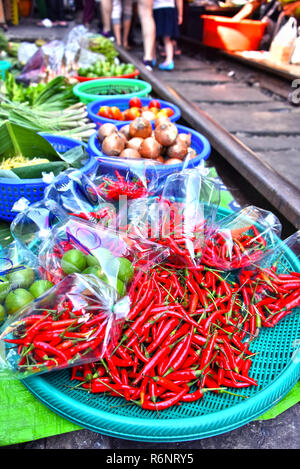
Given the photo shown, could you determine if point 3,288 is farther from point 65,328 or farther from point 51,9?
point 51,9

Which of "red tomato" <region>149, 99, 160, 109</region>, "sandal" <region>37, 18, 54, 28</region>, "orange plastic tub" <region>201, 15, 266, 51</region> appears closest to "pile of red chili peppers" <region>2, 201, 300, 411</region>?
"red tomato" <region>149, 99, 160, 109</region>

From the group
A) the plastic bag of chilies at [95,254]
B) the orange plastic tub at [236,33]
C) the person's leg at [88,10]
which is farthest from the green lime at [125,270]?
the person's leg at [88,10]

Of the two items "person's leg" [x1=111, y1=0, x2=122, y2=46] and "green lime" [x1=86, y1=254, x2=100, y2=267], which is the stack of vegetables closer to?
"green lime" [x1=86, y1=254, x2=100, y2=267]

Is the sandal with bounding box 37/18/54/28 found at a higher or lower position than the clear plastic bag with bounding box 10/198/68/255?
higher

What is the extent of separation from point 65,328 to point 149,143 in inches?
66.1

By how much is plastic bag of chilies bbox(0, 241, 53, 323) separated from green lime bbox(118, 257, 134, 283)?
309 millimetres

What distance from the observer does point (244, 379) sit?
1383mm

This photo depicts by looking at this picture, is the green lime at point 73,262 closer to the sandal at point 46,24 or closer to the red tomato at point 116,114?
the red tomato at point 116,114

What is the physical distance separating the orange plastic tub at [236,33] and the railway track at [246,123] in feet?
0.88

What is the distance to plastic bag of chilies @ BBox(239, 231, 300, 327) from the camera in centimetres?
165

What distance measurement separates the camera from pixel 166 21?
552 centimetres

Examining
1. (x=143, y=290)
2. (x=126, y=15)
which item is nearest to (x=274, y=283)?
(x=143, y=290)

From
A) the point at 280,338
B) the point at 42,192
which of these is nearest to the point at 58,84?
the point at 42,192
